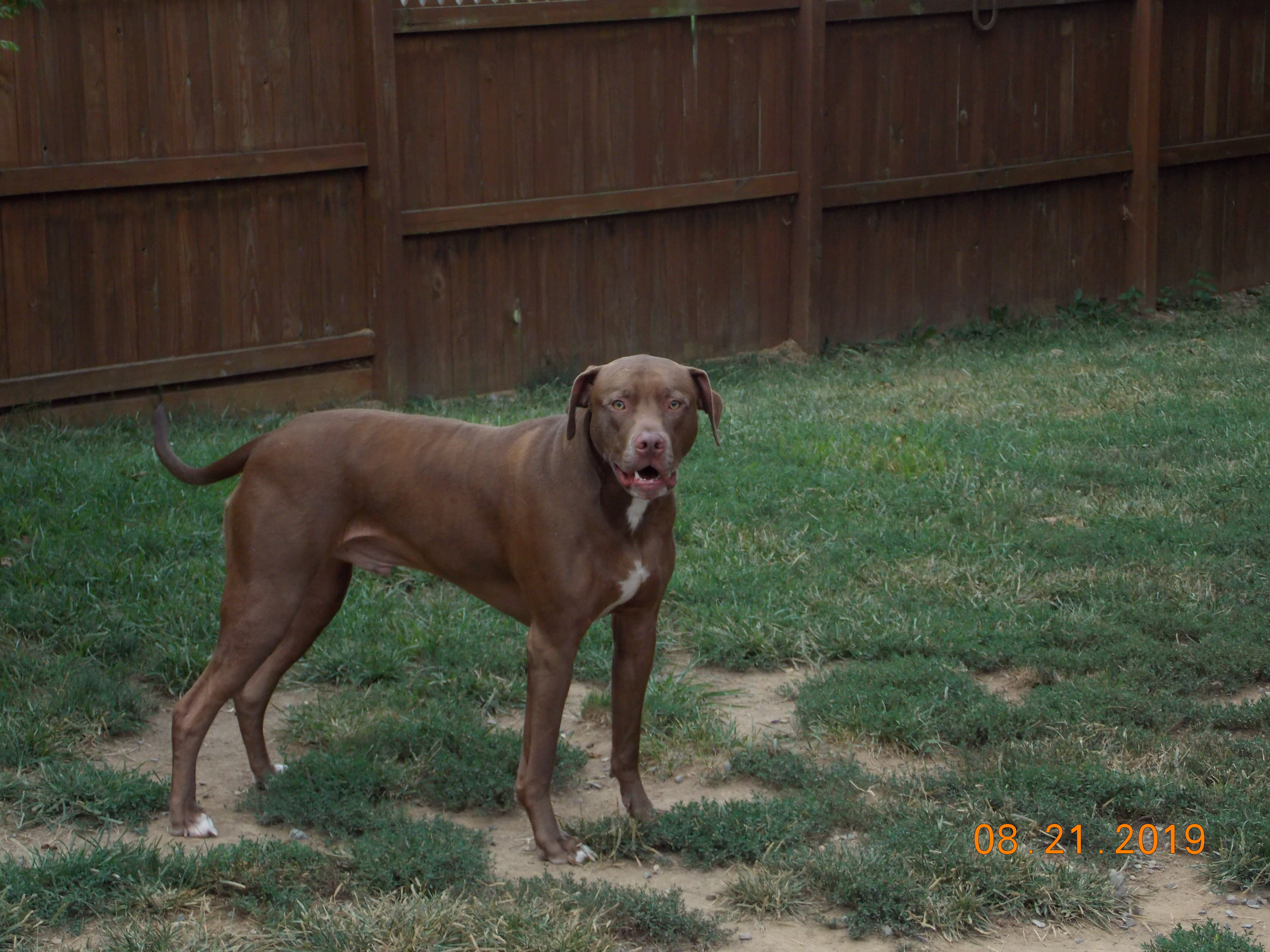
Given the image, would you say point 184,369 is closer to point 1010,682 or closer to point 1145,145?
point 1010,682

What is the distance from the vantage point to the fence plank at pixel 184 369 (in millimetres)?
7332

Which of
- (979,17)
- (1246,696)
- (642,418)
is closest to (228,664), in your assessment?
(642,418)

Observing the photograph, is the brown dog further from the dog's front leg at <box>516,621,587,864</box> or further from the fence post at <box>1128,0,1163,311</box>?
the fence post at <box>1128,0,1163,311</box>

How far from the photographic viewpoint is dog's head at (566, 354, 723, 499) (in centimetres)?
356

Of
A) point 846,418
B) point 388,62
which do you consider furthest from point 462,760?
point 388,62

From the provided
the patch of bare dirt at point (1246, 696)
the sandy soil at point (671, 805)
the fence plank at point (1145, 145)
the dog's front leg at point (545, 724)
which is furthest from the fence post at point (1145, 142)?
the dog's front leg at point (545, 724)

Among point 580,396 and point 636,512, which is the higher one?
point 580,396

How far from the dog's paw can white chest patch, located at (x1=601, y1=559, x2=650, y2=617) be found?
3.84 feet

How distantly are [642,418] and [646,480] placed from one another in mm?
147

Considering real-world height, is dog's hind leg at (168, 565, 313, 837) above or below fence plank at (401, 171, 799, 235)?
below

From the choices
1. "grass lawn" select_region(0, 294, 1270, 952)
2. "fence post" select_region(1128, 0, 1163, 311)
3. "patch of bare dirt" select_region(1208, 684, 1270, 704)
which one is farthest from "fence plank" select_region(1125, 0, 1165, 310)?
"patch of bare dirt" select_region(1208, 684, 1270, 704)

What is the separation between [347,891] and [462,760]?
32.0 inches

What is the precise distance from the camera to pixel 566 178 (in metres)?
8.92

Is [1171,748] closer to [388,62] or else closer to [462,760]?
[462,760]
